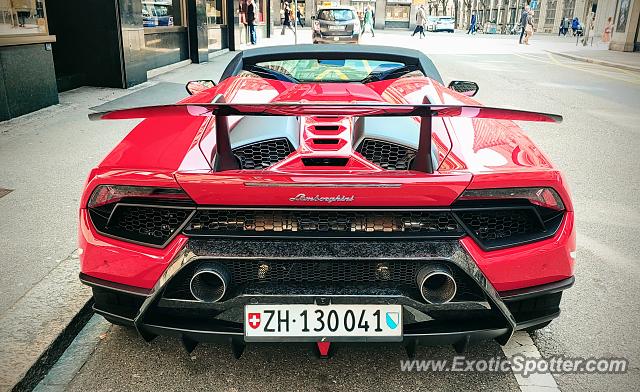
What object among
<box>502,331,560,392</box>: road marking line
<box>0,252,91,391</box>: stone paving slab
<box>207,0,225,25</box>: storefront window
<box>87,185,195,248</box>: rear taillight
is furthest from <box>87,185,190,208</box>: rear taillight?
<box>207,0,225,25</box>: storefront window

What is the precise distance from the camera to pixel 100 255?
2.04 meters

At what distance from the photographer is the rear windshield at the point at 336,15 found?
22672 millimetres

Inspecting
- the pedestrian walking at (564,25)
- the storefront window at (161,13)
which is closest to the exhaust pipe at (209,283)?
the storefront window at (161,13)

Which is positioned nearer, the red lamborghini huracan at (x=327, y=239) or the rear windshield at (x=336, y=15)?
the red lamborghini huracan at (x=327, y=239)

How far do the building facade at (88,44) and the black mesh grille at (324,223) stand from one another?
21.7 ft

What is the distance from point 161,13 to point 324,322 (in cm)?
1371

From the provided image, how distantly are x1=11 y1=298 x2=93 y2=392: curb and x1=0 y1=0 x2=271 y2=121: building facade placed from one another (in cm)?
565

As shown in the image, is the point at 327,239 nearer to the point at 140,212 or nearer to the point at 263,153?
the point at 263,153

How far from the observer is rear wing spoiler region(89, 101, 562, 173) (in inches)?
72.2

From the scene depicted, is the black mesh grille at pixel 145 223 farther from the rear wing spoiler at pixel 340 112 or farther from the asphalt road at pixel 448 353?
the asphalt road at pixel 448 353

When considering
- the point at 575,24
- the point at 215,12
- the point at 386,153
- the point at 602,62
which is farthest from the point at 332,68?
the point at 575,24

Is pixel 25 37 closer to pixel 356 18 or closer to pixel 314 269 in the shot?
pixel 314 269

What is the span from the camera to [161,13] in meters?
13.9

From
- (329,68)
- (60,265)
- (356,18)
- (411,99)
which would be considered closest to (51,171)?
(60,265)
